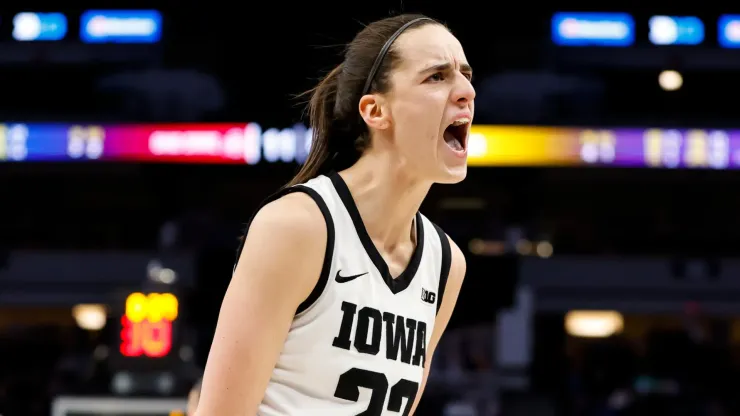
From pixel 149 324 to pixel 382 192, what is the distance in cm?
488

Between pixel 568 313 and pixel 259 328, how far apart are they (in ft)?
30.8

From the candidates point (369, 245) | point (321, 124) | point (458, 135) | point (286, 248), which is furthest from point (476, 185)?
point (286, 248)

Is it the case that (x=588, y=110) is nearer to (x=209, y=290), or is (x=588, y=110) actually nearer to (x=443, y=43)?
(x=209, y=290)

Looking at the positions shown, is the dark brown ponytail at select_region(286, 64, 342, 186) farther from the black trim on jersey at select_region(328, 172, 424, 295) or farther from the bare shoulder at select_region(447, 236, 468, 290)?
the bare shoulder at select_region(447, 236, 468, 290)

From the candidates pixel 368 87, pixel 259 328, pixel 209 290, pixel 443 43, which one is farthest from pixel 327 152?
pixel 209 290

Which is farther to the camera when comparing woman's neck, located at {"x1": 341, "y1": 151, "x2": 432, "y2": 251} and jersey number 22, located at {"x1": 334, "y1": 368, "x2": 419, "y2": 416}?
woman's neck, located at {"x1": 341, "y1": 151, "x2": 432, "y2": 251}

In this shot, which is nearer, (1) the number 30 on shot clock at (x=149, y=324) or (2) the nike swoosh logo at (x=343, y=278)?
(2) the nike swoosh logo at (x=343, y=278)

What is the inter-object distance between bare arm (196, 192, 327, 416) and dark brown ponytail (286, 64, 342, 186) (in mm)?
356

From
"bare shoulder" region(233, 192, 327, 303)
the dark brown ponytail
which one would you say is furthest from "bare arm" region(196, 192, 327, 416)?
the dark brown ponytail

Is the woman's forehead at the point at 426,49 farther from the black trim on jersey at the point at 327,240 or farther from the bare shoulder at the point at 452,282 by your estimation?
the bare shoulder at the point at 452,282

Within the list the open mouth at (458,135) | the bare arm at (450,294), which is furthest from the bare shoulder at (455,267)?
the open mouth at (458,135)

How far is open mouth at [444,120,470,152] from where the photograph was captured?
7.52ft

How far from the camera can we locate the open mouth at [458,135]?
2.29 meters

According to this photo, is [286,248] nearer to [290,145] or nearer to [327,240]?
[327,240]
